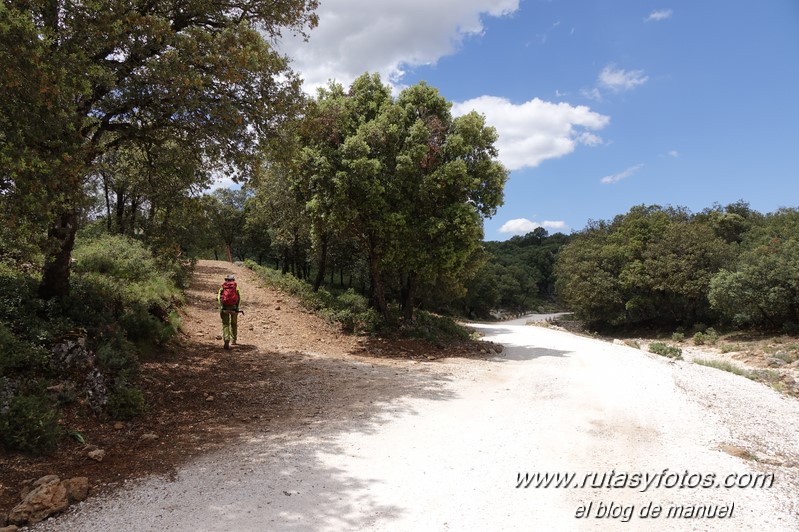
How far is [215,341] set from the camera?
41.1 feet

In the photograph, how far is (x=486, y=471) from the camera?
17.5 feet

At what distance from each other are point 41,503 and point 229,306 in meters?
7.52

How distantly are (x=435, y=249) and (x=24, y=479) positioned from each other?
1174 centimetres

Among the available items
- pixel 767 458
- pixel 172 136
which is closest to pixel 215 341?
pixel 172 136

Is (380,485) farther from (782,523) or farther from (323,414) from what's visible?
(782,523)

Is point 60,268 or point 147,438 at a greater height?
point 60,268

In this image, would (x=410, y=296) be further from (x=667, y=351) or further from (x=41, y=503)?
(x=41, y=503)

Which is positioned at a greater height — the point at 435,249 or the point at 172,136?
the point at 172,136

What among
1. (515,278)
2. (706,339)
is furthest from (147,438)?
(515,278)

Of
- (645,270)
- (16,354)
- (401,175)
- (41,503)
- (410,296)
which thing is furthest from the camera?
(645,270)

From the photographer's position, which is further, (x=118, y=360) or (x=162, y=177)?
(x=162, y=177)

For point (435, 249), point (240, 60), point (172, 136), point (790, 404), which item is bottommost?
point (790, 404)

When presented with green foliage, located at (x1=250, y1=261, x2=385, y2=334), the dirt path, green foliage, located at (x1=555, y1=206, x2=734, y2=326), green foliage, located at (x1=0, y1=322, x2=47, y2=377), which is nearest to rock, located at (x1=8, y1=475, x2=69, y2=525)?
the dirt path

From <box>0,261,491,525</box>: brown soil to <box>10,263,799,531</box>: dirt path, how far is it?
7 centimetres
